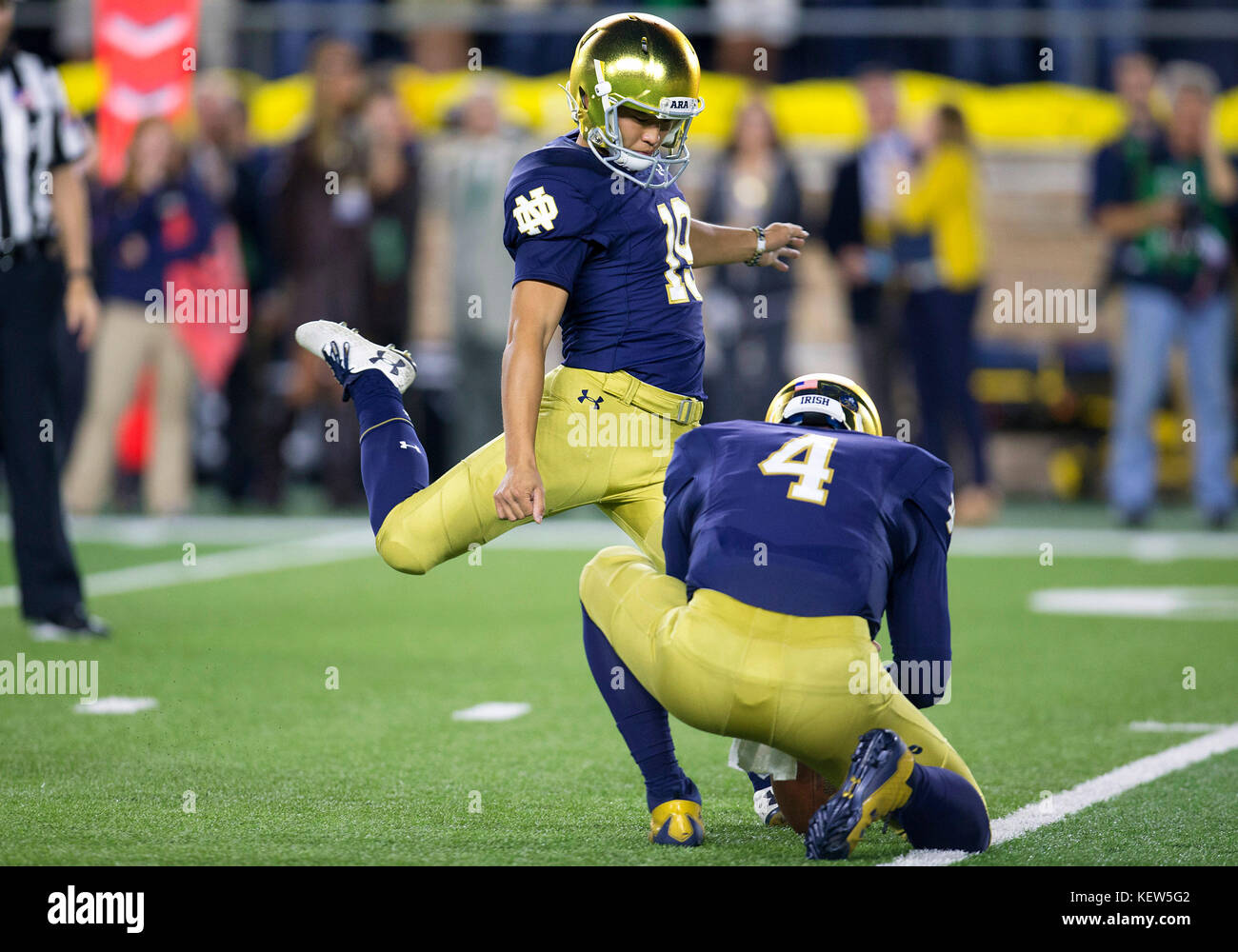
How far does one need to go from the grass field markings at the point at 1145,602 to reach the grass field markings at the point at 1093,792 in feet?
7.97

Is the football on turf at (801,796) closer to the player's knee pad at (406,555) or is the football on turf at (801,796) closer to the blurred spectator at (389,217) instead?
the player's knee pad at (406,555)

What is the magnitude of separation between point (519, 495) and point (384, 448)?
0.64 m

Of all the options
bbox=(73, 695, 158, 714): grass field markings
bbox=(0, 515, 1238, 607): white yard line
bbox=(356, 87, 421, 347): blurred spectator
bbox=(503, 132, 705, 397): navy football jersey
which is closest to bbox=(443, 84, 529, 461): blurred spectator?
bbox=(356, 87, 421, 347): blurred spectator

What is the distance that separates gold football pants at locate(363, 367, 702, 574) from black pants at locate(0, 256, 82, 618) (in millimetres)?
2924

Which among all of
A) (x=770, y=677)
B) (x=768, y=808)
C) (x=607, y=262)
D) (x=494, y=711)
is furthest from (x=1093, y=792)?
(x=494, y=711)

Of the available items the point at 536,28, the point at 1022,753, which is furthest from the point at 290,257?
the point at 1022,753

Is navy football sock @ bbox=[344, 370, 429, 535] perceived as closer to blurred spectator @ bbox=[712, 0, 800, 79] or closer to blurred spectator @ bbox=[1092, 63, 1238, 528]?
blurred spectator @ bbox=[1092, 63, 1238, 528]

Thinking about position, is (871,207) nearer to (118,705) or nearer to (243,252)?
(243,252)

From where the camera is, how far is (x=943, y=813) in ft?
13.5

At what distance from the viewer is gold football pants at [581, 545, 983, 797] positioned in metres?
3.94

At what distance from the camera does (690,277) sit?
4.91 metres

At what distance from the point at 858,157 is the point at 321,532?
4.23 metres

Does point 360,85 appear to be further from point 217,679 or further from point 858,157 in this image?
point 217,679
